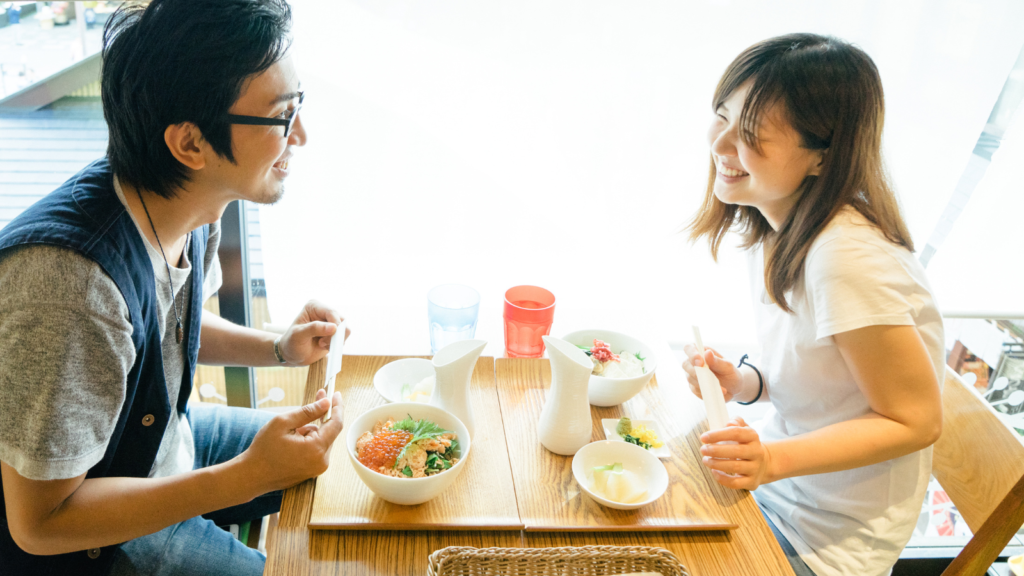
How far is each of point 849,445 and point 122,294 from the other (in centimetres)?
124

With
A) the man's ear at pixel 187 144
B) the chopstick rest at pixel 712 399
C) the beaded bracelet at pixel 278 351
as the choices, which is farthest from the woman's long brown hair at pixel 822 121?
the beaded bracelet at pixel 278 351

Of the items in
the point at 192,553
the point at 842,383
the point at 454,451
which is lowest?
Result: the point at 192,553

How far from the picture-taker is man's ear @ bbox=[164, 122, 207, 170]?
41.0 inches

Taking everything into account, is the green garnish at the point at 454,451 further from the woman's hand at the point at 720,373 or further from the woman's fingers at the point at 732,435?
the woman's hand at the point at 720,373

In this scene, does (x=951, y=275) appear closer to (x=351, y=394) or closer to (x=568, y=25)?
(x=568, y=25)

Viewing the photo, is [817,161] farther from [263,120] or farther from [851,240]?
[263,120]

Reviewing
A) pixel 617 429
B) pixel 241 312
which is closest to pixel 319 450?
pixel 617 429

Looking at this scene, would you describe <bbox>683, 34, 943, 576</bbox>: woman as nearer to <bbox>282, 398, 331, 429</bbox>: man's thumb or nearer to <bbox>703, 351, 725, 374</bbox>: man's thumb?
<bbox>703, 351, 725, 374</bbox>: man's thumb

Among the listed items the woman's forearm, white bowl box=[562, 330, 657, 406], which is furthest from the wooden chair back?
white bowl box=[562, 330, 657, 406]

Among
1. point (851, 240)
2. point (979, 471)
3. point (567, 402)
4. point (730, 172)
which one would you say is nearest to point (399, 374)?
point (567, 402)

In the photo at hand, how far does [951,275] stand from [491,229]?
5.10ft

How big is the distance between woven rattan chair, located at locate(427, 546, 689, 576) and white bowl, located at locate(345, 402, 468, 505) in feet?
0.43

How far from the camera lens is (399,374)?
1380 millimetres

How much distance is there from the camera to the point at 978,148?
2.00m
